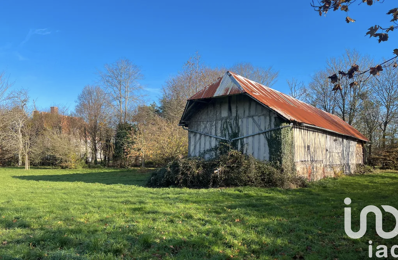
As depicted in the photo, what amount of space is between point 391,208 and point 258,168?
5313 mm

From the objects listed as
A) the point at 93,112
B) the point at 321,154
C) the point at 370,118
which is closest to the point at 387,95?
the point at 370,118

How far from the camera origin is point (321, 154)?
15.2 m

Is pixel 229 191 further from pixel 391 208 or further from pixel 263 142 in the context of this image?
pixel 391 208

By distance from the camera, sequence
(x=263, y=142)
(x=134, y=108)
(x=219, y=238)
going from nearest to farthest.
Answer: (x=219, y=238), (x=263, y=142), (x=134, y=108)

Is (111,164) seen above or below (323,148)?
below

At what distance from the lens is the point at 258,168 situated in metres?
11.7

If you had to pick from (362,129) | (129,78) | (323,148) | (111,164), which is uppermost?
(129,78)

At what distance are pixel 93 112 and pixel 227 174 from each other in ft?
87.8

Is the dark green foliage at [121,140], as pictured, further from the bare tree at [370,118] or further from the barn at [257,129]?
the bare tree at [370,118]

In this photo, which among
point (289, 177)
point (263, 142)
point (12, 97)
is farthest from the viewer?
point (12, 97)

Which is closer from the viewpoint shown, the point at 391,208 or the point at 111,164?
the point at 391,208

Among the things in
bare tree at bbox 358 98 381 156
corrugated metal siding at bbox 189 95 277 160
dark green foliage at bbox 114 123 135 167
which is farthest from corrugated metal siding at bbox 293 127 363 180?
dark green foliage at bbox 114 123 135 167

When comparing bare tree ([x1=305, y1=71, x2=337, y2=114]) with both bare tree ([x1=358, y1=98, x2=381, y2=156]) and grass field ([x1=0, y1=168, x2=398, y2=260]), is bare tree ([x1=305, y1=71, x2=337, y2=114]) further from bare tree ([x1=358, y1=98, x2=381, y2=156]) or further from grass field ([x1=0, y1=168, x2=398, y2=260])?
grass field ([x1=0, y1=168, x2=398, y2=260])

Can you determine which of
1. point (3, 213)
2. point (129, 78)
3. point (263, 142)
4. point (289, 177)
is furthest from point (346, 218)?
point (129, 78)
